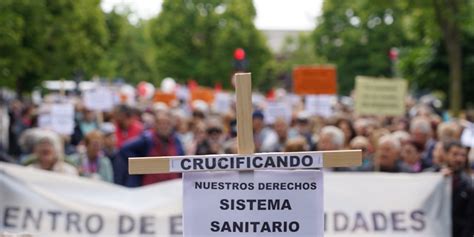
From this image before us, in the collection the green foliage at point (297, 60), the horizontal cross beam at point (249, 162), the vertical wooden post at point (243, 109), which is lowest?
the green foliage at point (297, 60)

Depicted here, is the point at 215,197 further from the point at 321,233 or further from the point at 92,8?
the point at 92,8

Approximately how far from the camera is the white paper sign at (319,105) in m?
20.2

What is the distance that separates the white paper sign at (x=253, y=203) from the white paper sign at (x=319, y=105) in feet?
49.6

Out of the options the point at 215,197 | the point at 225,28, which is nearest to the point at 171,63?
the point at 225,28

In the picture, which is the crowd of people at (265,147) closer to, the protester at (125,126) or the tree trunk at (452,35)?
the protester at (125,126)

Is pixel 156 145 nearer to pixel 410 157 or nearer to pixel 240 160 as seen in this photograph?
pixel 410 157

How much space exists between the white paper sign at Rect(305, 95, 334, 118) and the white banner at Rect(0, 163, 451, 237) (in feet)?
37.3

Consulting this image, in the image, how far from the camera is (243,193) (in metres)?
5.03

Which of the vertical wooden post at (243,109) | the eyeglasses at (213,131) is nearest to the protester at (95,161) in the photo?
the eyeglasses at (213,131)

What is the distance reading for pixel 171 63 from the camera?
257 ft

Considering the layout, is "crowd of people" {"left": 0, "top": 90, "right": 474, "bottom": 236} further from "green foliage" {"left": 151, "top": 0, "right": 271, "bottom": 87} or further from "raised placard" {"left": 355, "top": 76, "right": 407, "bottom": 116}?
"green foliage" {"left": 151, "top": 0, "right": 271, "bottom": 87}

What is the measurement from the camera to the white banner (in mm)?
8469

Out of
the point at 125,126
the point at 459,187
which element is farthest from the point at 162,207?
the point at 125,126

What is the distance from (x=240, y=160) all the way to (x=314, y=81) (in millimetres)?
14709
